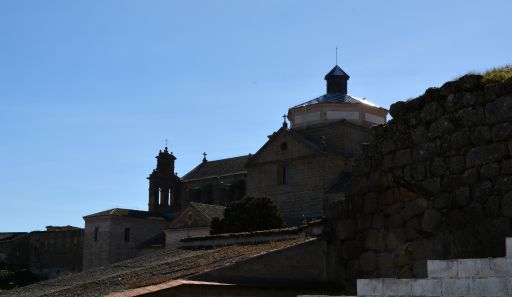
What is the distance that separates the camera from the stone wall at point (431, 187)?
5.66 meters

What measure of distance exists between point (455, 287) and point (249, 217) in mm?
23602

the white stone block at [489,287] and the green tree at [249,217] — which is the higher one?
the green tree at [249,217]

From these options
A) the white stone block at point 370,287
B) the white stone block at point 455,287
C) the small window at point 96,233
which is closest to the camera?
the white stone block at point 455,287

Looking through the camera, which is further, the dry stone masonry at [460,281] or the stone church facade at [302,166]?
the stone church facade at [302,166]

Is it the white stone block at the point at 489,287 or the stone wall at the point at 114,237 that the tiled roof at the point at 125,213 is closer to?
the stone wall at the point at 114,237

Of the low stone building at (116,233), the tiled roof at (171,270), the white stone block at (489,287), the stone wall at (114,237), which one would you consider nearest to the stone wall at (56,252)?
the stone wall at (114,237)

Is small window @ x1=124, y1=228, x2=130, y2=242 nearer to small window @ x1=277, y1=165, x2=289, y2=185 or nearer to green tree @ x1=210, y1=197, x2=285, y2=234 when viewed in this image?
small window @ x1=277, y1=165, x2=289, y2=185

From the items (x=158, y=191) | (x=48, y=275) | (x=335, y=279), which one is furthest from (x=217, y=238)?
(x=48, y=275)

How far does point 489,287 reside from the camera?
4.26 meters

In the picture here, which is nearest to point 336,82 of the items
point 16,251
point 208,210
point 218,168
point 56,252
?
point 208,210

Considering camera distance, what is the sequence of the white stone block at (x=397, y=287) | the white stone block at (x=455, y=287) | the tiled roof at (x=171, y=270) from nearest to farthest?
the white stone block at (x=455, y=287) < the white stone block at (x=397, y=287) < the tiled roof at (x=171, y=270)

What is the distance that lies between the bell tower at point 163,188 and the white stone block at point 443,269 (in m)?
55.9

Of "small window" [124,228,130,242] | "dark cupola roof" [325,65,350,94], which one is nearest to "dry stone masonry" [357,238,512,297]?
"dark cupola roof" [325,65,350,94]

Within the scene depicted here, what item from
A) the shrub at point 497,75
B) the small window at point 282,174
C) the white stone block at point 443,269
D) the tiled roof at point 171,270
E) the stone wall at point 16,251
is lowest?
the stone wall at point 16,251
